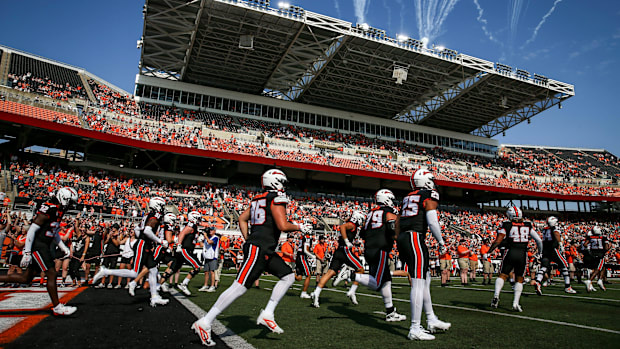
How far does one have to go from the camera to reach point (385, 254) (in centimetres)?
664

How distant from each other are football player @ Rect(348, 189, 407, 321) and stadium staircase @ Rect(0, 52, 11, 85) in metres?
38.2

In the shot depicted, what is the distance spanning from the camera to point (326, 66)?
35844 mm

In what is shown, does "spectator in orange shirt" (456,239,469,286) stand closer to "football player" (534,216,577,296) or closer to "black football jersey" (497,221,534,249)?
"football player" (534,216,577,296)

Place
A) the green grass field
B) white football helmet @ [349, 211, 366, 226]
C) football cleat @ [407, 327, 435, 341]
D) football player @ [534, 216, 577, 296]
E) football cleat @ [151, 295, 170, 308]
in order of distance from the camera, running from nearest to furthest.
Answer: the green grass field → football cleat @ [407, 327, 435, 341] → football cleat @ [151, 295, 170, 308] → white football helmet @ [349, 211, 366, 226] → football player @ [534, 216, 577, 296]

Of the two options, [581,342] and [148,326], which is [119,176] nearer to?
[148,326]

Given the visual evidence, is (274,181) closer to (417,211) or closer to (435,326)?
(417,211)

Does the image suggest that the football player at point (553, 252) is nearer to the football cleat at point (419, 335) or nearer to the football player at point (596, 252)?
the football player at point (596, 252)

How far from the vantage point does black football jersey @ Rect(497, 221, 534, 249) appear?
7676 millimetres

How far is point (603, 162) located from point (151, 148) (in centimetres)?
6243

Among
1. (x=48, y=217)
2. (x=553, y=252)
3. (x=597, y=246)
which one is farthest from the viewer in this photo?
(x=597, y=246)

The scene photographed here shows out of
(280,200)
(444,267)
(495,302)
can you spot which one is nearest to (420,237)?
(280,200)

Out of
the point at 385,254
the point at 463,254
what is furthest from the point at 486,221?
the point at 385,254

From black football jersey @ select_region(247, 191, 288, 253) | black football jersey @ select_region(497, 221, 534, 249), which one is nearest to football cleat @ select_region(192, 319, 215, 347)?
black football jersey @ select_region(247, 191, 288, 253)

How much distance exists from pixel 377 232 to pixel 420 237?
64.5 inches
